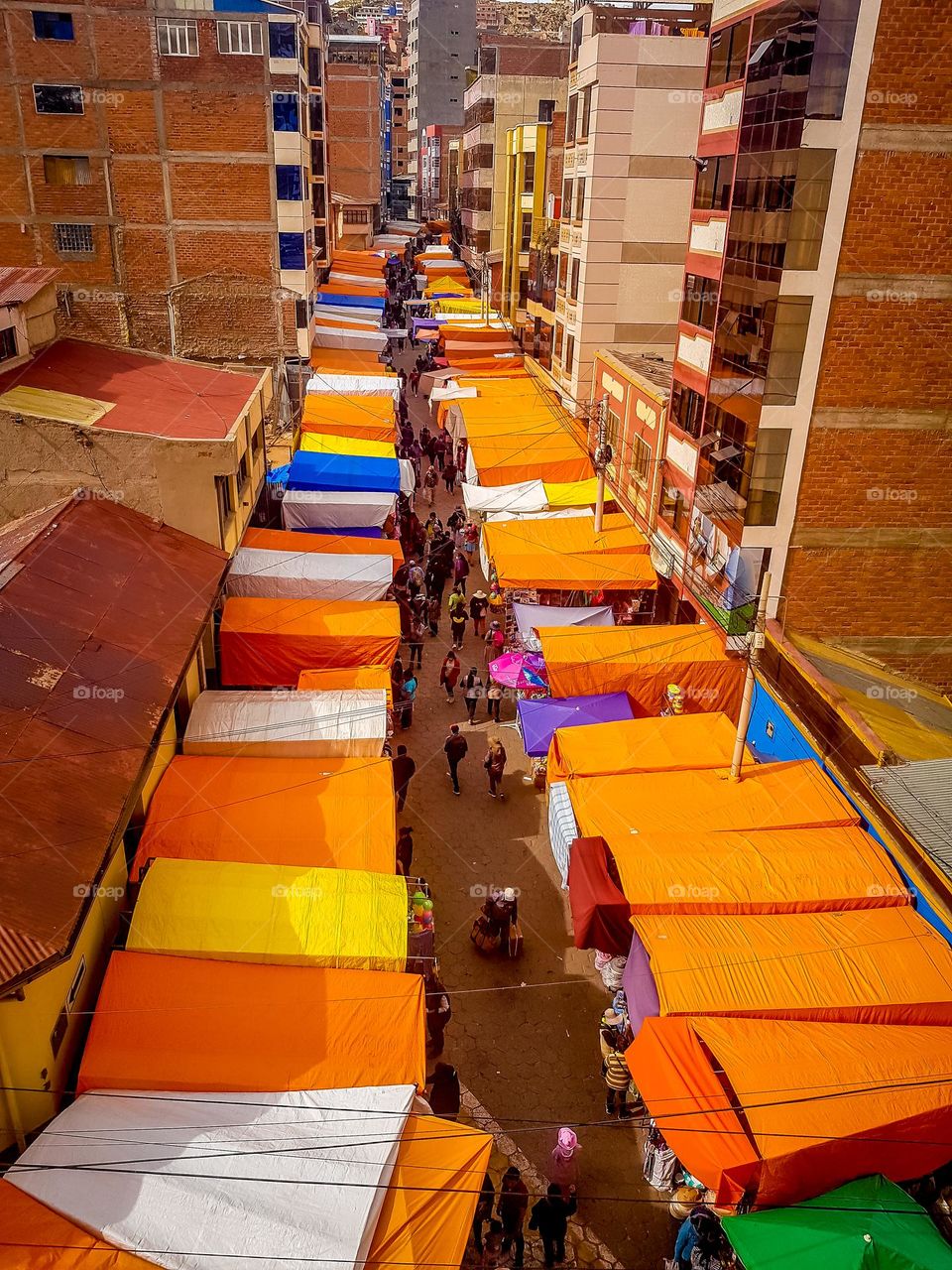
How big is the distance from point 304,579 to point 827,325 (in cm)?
909

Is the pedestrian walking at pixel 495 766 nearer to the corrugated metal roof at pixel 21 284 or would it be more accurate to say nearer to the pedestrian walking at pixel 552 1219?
the pedestrian walking at pixel 552 1219

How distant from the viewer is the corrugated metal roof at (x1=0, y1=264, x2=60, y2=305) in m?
15.7

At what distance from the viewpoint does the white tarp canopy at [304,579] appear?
628 inches

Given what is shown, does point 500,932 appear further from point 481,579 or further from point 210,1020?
point 481,579

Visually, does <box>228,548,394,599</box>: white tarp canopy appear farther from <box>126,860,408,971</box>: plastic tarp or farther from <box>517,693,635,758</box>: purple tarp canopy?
<box>126,860,408,971</box>: plastic tarp

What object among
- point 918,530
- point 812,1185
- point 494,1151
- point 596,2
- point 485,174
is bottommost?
point 494,1151

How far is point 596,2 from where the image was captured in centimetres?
2544

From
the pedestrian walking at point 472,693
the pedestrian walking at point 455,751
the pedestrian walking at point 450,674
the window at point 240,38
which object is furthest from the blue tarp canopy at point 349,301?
the pedestrian walking at point 455,751

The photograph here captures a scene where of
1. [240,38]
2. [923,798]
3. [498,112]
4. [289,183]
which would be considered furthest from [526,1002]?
[498,112]

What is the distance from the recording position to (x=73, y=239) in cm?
2491

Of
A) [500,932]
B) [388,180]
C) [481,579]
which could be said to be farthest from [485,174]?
[388,180]

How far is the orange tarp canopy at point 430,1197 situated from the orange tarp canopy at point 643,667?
7748 millimetres

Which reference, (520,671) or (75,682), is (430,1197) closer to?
(75,682)

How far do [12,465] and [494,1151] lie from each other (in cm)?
1160
